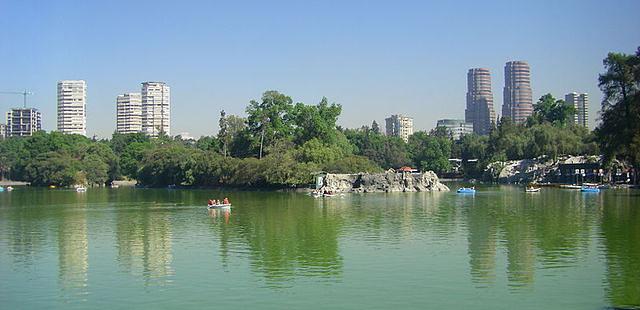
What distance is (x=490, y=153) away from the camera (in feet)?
396

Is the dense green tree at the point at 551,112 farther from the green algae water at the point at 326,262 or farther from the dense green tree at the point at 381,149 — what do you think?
the green algae water at the point at 326,262

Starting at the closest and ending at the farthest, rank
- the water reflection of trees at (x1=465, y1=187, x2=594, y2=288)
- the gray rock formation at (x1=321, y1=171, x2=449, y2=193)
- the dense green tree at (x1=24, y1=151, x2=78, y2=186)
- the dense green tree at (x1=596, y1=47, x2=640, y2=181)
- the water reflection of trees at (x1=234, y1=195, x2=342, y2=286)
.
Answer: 1. the water reflection of trees at (x1=465, y1=187, x2=594, y2=288)
2. the water reflection of trees at (x1=234, y1=195, x2=342, y2=286)
3. the dense green tree at (x1=596, y1=47, x2=640, y2=181)
4. the gray rock formation at (x1=321, y1=171, x2=449, y2=193)
5. the dense green tree at (x1=24, y1=151, x2=78, y2=186)

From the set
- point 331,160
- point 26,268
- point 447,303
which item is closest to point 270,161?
point 331,160

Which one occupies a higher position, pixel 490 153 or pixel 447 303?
pixel 490 153

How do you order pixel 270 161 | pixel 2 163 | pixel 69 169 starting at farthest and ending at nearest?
pixel 2 163 < pixel 69 169 < pixel 270 161

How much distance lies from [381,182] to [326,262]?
54.6 m

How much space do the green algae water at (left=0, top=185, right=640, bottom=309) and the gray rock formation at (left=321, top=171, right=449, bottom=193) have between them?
35.2 metres

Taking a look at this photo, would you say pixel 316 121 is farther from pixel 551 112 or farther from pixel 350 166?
pixel 551 112

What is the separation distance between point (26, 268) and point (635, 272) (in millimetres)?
18894

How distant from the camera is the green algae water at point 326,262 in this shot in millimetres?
18531

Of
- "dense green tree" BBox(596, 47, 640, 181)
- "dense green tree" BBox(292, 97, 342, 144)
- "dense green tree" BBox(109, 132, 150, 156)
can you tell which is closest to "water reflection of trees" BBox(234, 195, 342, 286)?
"dense green tree" BBox(596, 47, 640, 181)

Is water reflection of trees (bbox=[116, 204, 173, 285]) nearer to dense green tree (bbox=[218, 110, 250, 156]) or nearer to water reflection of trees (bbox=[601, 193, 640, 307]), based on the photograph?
water reflection of trees (bbox=[601, 193, 640, 307])

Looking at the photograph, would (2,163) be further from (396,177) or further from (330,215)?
(330,215)

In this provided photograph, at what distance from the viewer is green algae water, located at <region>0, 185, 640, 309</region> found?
18531 mm
